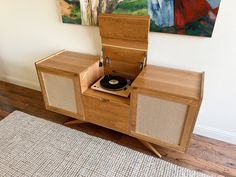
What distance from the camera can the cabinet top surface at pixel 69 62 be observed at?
1.59 m

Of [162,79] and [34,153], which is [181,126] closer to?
[162,79]

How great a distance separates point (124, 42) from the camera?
156 cm

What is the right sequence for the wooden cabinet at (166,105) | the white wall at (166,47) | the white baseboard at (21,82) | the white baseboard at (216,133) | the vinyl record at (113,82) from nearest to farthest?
the wooden cabinet at (166,105)
the white wall at (166,47)
the vinyl record at (113,82)
the white baseboard at (216,133)
the white baseboard at (21,82)

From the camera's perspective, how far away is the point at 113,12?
157 cm

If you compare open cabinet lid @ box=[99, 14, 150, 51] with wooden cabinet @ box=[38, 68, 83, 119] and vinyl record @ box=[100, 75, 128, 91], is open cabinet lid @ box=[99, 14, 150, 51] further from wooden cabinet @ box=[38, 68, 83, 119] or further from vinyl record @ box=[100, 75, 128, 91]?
wooden cabinet @ box=[38, 68, 83, 119]

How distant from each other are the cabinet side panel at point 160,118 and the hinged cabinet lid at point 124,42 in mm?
389

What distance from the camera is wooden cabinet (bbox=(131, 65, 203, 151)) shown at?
1244 millimetres

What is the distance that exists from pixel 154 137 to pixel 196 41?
81cm

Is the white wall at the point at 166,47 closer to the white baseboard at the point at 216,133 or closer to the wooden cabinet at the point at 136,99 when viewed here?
the white baseboard at the point at 216,133

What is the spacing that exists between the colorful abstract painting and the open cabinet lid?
103 mm

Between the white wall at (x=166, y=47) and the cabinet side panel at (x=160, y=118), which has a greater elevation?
the white wall at (x=166, y=47)

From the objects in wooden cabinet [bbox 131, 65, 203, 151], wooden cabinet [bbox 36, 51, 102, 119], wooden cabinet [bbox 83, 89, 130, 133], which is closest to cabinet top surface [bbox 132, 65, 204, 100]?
wooden cabinet [bbox 131, 65, 203, 151]

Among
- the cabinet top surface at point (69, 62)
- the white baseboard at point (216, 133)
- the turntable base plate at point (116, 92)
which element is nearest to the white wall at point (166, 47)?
the white baseboard at point (216, 133)

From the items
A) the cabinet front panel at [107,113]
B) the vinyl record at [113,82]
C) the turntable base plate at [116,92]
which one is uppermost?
the vinyl record at [113,82]
